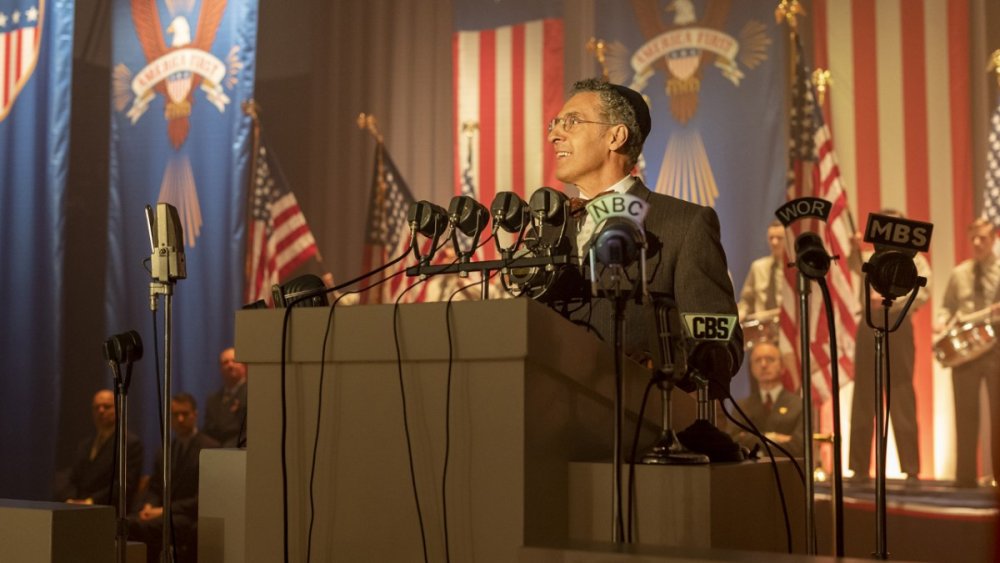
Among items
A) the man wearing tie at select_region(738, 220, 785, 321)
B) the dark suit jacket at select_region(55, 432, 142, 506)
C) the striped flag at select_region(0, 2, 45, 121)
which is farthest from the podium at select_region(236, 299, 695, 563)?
the striped flag at select_region(0, 2, 45, 121)

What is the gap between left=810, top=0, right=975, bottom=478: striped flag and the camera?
17.3 feet

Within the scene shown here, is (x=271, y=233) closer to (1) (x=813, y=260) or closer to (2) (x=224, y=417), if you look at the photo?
(2) (x=224, y=417)

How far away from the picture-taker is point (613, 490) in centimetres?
174

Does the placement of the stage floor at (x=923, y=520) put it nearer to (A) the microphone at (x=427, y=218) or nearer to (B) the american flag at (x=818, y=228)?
(B) the american flag at (x=818, y=228)

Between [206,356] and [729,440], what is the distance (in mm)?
5350

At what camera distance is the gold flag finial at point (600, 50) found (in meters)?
6.14

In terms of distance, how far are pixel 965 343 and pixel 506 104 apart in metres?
2.75

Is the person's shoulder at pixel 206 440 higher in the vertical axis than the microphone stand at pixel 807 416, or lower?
lower

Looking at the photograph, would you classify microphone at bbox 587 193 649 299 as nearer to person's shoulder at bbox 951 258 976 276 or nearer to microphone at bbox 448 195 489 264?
microphone at bbox 448 195 489 264

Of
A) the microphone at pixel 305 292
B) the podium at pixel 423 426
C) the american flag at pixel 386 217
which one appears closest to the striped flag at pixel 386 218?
the american flag at pixel 386 217

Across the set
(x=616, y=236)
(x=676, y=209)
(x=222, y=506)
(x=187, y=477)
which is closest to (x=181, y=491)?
(x=187, y=477)

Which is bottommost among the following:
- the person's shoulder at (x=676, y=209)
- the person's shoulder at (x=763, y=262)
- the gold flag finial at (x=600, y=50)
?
the person's shoulder at (x=676, y=209)

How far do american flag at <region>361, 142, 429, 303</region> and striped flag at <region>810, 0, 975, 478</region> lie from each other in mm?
2451

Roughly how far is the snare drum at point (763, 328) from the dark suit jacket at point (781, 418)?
254mm
